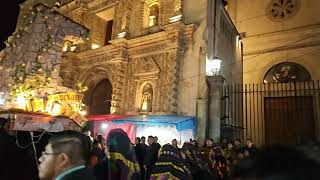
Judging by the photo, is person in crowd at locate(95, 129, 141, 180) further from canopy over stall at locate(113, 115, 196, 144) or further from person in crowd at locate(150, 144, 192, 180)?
canopy over stall at locate(113, 115, 196, 144)

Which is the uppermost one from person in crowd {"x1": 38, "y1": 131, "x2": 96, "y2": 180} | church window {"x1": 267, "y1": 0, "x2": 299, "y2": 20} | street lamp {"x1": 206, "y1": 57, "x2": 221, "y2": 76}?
church window {"x1": 267, "y1": 0, "x2": 299, "y2": 20}

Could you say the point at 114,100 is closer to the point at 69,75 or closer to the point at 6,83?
the point at 69,75

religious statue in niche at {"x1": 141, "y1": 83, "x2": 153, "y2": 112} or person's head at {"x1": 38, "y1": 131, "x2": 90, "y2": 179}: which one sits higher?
religious statue in niche at {"x1": 141, "y1": 83, "x2": 153, "y2": 112}

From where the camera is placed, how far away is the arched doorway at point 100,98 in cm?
1883

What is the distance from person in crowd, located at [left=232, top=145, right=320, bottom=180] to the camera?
1.01 meters

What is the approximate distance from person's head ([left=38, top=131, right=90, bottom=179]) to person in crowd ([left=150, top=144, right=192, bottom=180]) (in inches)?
89.1

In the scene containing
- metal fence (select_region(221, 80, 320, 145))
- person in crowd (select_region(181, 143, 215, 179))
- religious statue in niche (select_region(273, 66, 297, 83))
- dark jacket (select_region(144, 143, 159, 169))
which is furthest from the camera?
religious statue in niche (select_region(273, 66, 297, 83))

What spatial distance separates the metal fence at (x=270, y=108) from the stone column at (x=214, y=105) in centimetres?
248

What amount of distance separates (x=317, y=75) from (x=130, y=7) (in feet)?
39.6

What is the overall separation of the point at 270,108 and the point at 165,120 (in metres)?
8.79

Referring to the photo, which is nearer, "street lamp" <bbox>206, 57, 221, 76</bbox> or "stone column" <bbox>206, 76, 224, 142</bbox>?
"stone column" <bbox>206, 76, 224, 142</bbox>

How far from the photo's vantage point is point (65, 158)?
8.33 ft

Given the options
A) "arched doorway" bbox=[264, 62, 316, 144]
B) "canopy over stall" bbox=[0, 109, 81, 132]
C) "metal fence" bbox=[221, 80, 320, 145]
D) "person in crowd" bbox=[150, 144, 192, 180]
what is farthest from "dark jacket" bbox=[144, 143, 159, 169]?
"arched doorway" bbox=[264, 62, 316, 144]

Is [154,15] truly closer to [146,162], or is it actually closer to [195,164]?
[146,162]
